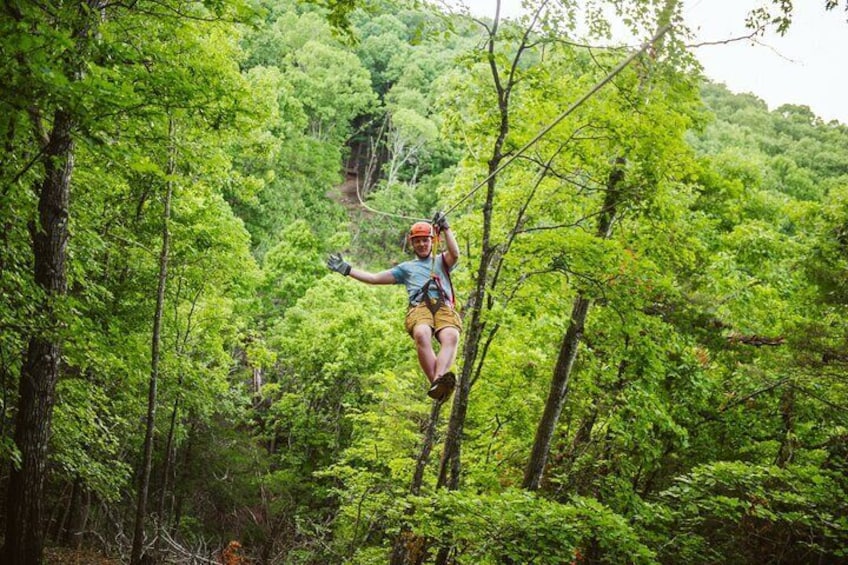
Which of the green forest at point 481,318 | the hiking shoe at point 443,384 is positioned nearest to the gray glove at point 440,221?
the green forest at point 481,318

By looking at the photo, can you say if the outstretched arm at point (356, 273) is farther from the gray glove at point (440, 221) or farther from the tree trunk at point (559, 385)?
the tree trunk at point (559, 385)

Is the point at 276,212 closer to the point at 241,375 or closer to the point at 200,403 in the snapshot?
the point at 241,375

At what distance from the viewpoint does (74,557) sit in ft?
37.6

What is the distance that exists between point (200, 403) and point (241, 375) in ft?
20.2

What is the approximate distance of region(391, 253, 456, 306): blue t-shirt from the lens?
20.3 feet

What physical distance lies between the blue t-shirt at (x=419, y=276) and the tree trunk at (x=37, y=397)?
11.1 ft

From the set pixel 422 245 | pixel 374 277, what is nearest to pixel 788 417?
pixel 422 245

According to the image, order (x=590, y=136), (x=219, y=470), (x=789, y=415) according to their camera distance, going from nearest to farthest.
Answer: (x=590, y=136), (x=789, y=415), (x=219, y=470)

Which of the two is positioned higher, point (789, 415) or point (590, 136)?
point (590, 136)

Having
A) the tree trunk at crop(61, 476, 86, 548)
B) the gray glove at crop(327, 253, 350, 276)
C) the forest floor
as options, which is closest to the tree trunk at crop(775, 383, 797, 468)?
the gray glove at crop(327, 253, 350, 276)

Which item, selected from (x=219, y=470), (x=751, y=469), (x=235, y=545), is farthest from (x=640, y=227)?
(x=219, y=470)

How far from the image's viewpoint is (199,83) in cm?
562

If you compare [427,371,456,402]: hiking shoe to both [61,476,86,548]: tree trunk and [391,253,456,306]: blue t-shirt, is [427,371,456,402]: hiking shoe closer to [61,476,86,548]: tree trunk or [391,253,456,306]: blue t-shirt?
[391,253,456,306]: blue t-shirt

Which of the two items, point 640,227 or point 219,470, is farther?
→ point 219,470
